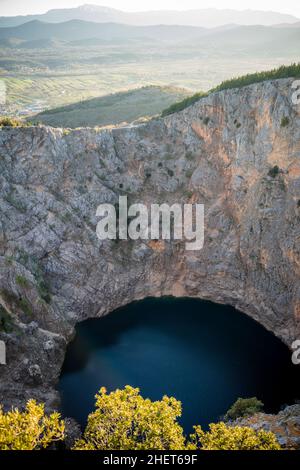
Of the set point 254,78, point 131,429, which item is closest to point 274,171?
point 254,78

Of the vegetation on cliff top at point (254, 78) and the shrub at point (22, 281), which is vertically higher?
the vegetation on cliff top at point (254, 78)

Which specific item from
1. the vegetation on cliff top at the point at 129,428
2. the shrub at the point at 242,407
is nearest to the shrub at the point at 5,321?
the vegetation on cliff top at the point at 129,428

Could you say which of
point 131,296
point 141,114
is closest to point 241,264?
point 131,296

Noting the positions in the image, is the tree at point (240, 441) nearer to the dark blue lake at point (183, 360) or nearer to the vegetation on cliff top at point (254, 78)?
the dark blue lake at point (183, 360)

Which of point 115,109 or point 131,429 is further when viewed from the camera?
point 115,109

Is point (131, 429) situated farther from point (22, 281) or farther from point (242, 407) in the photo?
point (22, 281)

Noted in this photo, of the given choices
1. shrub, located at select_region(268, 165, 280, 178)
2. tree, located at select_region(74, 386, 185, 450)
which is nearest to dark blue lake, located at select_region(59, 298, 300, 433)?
tree, located at select_region(74, 386, 185, 450)
